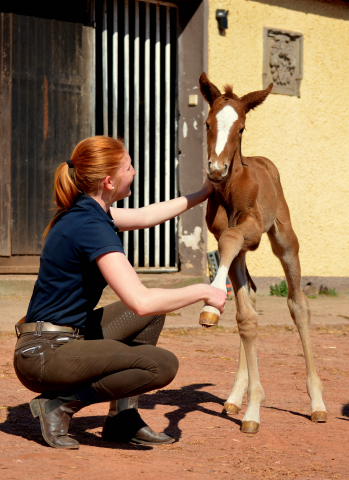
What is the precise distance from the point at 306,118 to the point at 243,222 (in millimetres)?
6015

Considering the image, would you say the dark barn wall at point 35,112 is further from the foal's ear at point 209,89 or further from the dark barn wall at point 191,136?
the foal's ear at point 209,89

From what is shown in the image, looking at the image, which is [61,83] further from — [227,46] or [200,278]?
[200,278]

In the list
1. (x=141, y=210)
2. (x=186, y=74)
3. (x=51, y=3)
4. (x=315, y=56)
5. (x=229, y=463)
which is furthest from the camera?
(x=315, y=56)

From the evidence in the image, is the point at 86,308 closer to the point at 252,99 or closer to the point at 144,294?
the point at 144,294

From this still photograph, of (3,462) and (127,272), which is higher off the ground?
(127,272)

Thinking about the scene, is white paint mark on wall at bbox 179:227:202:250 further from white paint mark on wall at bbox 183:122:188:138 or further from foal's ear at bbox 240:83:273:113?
foal's ear at bbox 240:83:273:113

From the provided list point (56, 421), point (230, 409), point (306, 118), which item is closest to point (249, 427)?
point (230, 409)

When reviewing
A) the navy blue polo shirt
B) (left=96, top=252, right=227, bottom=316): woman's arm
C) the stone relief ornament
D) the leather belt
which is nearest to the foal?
(left=96, top=252, right=227, bottom=316): woman's arm

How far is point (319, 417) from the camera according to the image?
13.4 ft

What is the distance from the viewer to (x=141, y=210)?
13.3 ft

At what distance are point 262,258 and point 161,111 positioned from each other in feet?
8.25

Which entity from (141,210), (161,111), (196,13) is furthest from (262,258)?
(141,210)

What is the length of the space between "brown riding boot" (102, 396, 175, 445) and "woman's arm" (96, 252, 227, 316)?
0.72 metres

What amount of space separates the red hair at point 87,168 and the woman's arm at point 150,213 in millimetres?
614
